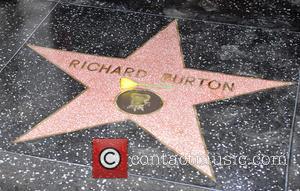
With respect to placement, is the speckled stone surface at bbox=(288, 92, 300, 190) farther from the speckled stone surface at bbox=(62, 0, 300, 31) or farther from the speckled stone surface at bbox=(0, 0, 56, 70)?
the speckled stone surface at bbox=(0, 0, 56, 70)

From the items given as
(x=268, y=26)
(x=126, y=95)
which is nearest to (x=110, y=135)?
(x=126, y=95)

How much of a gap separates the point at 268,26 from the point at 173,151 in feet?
2.91

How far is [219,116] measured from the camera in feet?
5.46

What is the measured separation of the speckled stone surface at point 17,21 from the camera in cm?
199

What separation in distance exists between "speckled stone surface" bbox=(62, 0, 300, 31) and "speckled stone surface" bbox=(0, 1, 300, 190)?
5cm

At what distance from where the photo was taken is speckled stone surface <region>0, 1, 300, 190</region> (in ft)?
4.78

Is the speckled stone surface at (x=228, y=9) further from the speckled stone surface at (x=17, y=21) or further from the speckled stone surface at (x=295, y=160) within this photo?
the speckled stone surface at (x=295, y=160)

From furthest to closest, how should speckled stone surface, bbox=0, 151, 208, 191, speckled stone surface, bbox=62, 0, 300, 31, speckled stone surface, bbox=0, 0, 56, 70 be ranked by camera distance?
speckled stone surface, bbox=62, 0, 300, 31
speckled stone surface, bbox=0, 0, 56, 70
speckled stone surface, bbox=0, 151, 208, 191

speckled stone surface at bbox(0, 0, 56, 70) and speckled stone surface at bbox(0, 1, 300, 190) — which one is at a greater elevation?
speckled stone surface at bbox(0, 1, 300, 190)

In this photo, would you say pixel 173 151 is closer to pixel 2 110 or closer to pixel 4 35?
pixel 2 110

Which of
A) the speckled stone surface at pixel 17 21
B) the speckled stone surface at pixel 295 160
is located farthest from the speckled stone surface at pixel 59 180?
the speckled stone surface at pixel 17 21

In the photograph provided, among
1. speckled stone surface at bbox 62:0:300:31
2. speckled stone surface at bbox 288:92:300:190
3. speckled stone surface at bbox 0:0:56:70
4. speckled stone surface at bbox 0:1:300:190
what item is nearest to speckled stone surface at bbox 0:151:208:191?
speckled stone surface at bbox 0:1:300:190

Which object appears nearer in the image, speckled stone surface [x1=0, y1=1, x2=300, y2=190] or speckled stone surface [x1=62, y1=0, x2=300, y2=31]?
speckled stone surface [x1=0, y1=1, x2=300, y2=190]

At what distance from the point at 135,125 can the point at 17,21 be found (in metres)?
0.86
